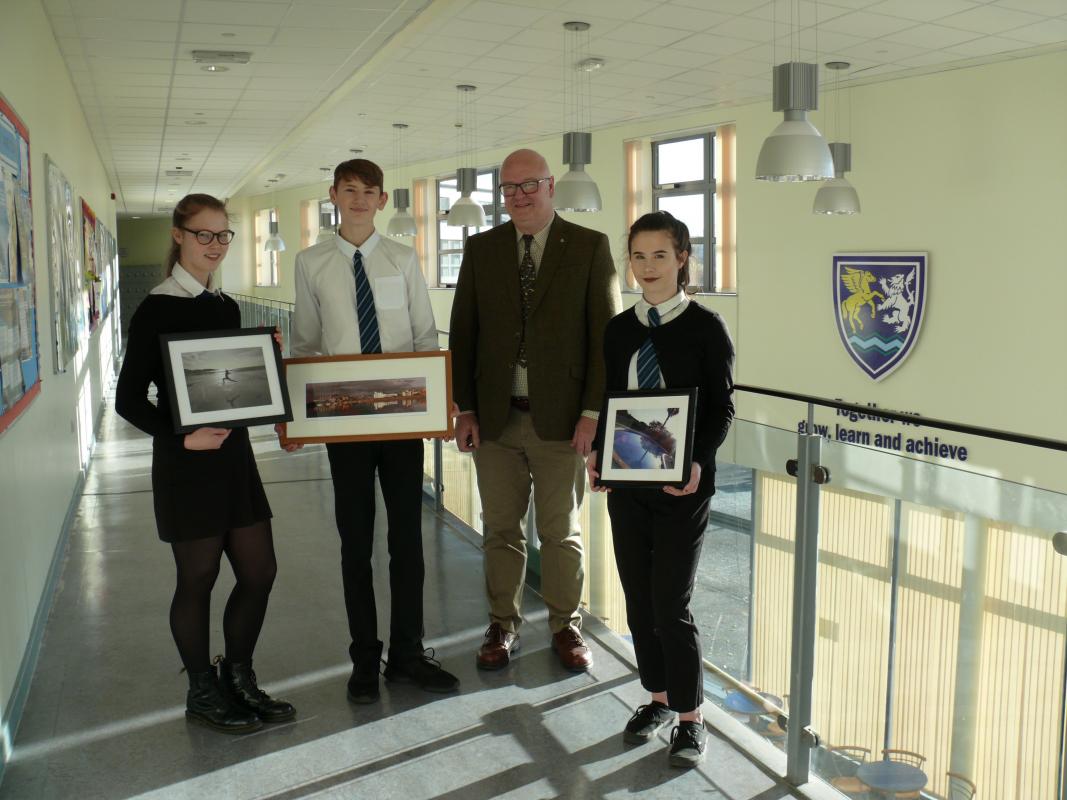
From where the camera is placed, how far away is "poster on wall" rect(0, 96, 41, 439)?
3.18m

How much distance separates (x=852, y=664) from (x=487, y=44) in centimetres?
683

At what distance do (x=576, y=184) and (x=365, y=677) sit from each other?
16.7ft

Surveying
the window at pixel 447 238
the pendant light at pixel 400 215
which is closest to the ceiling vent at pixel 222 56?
the pendant light at pixel 400 215

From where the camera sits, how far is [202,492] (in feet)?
8.86

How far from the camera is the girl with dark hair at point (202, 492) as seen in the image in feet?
8.64

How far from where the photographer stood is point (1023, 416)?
26.3 feet

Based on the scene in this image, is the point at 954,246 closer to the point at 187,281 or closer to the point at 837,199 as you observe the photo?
the point at 837,199

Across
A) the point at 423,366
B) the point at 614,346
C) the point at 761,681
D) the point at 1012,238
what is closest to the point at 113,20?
the point at 423,366

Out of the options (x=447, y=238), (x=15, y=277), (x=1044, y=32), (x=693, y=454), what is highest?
(x=1044, y=32)

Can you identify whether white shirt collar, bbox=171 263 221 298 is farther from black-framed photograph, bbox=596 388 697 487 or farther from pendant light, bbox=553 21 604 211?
pendant light, bbox=553 21 604 211

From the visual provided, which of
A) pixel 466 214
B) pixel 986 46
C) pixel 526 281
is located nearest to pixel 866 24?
pixel 986 46

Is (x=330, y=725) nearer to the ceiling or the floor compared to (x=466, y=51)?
nearer to the floor

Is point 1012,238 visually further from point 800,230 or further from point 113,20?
point 113,20

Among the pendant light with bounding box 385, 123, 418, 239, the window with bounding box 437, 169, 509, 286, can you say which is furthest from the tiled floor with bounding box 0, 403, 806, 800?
the window with bounding box 437, 169, 509, 286
